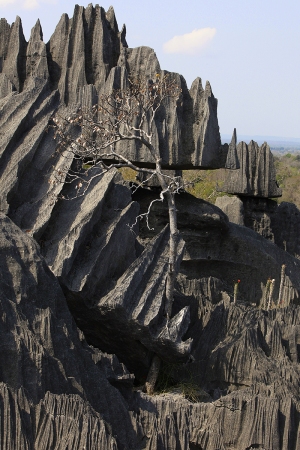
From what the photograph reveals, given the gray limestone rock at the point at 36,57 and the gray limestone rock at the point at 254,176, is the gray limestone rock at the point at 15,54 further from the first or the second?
the gray limestone rock at the point at 254,176

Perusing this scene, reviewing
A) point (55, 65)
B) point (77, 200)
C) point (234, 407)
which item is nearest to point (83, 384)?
point (234, 407)

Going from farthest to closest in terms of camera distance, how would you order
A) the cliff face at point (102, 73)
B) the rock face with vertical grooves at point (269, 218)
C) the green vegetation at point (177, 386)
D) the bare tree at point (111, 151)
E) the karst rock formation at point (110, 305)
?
the rock face with vertical grooves at point (269, 218), the cliff face at point (102, 73), the bare tree at point (111, 151), the green vegetation at point (177, 386), the karst rock formation at point (110, 305)

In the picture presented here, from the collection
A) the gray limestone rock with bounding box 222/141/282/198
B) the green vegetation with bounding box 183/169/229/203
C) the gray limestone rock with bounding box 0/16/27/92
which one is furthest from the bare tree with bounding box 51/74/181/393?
the green vegetation with bounding box 183/169/229/203

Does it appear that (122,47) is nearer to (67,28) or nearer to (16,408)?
(67,28)

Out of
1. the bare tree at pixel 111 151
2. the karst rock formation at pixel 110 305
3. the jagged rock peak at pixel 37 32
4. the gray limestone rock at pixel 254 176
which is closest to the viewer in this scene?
the karst rock formation at pixel 110 305

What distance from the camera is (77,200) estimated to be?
662cm

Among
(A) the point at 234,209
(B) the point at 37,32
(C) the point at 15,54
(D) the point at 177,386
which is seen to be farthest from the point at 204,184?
(D) the point at 177,386

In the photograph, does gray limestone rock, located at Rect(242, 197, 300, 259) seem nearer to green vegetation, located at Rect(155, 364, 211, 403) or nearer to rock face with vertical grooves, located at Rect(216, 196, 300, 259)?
rock face with vertical grooves, located at Rect(216, 196, 300, 259)

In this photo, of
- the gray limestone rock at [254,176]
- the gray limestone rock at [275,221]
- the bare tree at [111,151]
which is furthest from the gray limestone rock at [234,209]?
the bare tree at [111,151]

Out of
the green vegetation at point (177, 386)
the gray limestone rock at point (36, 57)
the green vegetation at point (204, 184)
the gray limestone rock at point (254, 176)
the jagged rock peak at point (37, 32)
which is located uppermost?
the green vegetation at point (204, 184)

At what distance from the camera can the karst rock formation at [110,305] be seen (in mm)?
4203

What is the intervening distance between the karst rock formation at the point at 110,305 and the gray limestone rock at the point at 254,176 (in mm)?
1895

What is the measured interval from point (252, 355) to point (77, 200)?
7.23 ft

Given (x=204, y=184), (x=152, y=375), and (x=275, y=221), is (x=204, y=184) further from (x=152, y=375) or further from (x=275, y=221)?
(x=152, y=375)
